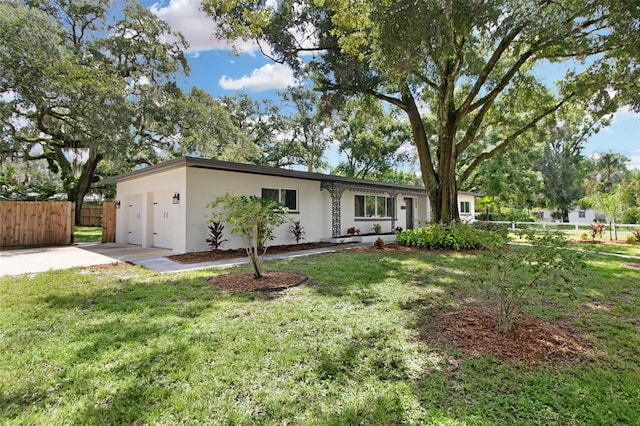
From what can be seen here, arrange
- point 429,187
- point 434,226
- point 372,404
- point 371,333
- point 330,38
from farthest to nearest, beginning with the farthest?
1. point 429,187
2. point 434,226
3. point 330,38
4. point 371,333
5. point 372,404

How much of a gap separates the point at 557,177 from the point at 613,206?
1885 centimetres

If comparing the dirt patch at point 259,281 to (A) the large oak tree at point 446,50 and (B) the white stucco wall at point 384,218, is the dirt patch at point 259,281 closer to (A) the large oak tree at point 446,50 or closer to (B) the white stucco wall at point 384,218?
(A) the large oak tree at point 446,50

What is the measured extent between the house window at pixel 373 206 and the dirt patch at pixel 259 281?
331 inches

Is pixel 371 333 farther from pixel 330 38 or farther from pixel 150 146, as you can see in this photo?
pixel 150 146

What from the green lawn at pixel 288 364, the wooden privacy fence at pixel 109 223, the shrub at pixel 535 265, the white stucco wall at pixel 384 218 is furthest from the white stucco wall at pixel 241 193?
the shrub at pixel 535 265

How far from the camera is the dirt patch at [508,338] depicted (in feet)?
9.98

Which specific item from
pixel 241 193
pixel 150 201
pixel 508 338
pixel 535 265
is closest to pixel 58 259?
pixel 150 201

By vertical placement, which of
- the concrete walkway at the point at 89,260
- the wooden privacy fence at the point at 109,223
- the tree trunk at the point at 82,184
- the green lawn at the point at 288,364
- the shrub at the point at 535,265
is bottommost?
the green lawn at the point at 288,364

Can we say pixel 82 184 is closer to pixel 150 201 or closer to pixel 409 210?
pixel 150 201

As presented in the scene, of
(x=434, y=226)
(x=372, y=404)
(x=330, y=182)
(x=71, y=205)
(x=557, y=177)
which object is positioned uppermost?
(x=557, y=177)

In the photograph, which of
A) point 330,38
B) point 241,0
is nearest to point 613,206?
point 330,38

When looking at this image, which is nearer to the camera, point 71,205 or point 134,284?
point 134,284

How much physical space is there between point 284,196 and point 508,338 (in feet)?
29.3

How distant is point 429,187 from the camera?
1221 cm
